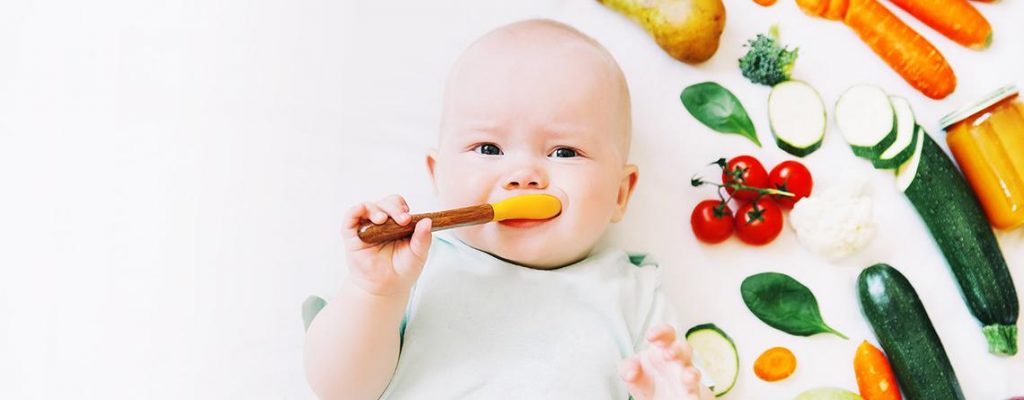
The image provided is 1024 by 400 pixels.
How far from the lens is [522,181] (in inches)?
59.6

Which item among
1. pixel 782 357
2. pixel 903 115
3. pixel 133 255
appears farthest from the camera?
pixel 903 115

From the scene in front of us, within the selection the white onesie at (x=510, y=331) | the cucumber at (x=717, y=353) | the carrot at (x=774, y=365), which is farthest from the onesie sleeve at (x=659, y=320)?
the carrot at (x=774, y=365)

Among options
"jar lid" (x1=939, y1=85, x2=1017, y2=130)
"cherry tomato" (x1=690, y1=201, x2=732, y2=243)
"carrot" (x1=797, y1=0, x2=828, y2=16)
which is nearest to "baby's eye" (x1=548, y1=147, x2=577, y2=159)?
"cherry tomato" (x1=690, y1=201, x2=732, y2=243)

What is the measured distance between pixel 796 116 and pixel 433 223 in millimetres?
1136

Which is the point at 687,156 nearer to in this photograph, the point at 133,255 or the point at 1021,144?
the point at 1021,144

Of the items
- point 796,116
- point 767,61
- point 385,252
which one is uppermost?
point 767,61

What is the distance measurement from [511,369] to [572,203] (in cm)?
34

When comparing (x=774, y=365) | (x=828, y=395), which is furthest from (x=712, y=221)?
(x=828, y=395)

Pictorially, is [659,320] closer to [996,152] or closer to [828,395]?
[828,395]

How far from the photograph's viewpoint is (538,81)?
5.14ft

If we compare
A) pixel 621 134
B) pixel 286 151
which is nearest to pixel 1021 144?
pixel 621 134

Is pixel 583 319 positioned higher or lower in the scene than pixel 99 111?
lower

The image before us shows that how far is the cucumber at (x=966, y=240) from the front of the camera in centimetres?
198

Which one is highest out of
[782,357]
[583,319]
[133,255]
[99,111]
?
[99,111]
